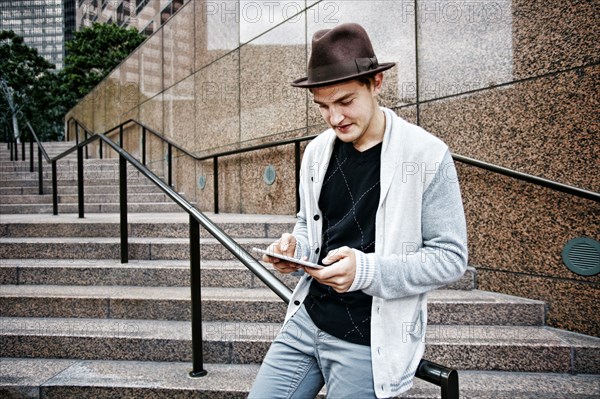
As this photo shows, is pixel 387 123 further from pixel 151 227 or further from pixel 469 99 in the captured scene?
pixel 151 227

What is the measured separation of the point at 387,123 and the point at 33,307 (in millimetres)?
3291

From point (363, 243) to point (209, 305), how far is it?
2.24 meters

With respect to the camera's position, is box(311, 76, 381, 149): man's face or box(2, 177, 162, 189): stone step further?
box(2, 177, 162, 189): stone step

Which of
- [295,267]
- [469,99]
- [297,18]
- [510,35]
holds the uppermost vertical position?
[297,18]

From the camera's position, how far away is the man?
3.65ft

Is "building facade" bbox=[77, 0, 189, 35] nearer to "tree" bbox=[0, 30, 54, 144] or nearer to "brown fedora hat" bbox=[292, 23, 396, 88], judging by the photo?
"tree" bbox=[0, 30, 54, 144]

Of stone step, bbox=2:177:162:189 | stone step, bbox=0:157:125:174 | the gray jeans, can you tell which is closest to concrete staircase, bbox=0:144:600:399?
the gray jeans

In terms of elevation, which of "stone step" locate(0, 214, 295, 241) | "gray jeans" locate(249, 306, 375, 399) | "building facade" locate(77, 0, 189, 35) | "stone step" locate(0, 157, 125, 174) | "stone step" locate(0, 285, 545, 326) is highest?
"building facade" locate(77, 0, 189, 35)

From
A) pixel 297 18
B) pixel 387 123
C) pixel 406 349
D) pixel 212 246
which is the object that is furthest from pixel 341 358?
pixel 297 18

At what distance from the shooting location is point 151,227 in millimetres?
4387

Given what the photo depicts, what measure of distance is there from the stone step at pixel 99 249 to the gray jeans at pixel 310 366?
103 inches

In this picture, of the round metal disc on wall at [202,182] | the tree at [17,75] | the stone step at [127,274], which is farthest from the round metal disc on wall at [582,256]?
the tree at [17,75]

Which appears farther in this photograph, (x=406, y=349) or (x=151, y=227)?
(x=151, y=227)

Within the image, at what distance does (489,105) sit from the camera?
3.43 meters
